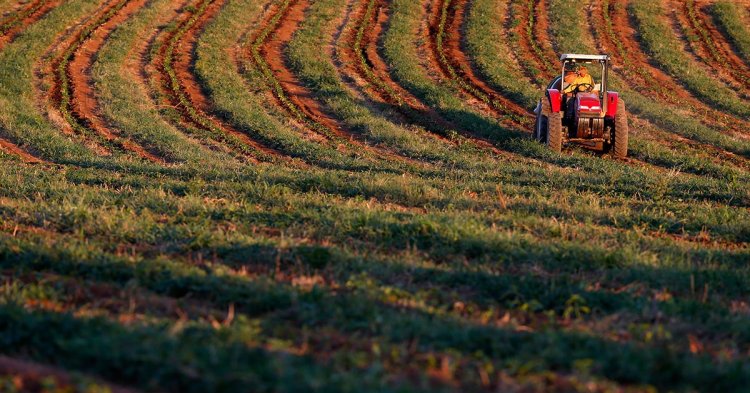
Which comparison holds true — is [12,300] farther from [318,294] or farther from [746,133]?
[746,133]

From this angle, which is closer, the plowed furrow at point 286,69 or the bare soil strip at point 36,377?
the bare soil strip at point 36,377

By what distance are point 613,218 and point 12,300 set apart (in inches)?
254

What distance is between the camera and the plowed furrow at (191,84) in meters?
18.7

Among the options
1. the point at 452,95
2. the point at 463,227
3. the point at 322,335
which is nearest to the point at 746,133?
the point at 452,95

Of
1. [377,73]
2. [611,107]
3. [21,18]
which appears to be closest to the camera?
[611,107]

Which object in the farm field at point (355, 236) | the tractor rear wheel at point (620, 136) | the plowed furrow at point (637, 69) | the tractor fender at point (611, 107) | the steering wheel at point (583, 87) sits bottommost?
the farm field at point (355, 236)

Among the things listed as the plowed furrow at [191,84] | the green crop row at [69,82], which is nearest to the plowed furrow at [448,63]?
the plowed furrow at [191,84]

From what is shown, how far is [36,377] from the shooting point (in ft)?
15.6

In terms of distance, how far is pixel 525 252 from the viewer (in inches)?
309

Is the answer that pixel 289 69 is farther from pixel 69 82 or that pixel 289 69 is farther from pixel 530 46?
pixel 530 46

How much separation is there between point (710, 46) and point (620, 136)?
15.6 metres

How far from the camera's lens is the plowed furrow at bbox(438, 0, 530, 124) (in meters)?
22.6

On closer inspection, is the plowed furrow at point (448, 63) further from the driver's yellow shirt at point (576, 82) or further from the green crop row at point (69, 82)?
the green crop row at point (69, 82)

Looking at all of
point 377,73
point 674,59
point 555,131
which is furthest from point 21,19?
point 674,59
